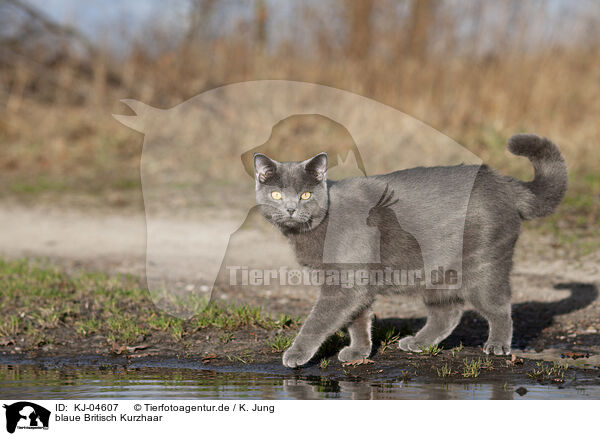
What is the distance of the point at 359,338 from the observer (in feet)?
13.9

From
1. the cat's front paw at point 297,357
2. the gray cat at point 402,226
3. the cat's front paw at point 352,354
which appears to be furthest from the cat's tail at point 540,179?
the cat's front paw at point 297,357

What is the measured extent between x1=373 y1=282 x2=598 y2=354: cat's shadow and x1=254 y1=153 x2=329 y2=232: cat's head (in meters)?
1.04

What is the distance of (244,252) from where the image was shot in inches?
304

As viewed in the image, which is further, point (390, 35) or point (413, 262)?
point (390, 35)

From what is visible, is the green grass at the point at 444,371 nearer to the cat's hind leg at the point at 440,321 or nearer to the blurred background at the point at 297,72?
the cat's hind leg at the point at 440,321

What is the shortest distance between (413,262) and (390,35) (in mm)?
10640

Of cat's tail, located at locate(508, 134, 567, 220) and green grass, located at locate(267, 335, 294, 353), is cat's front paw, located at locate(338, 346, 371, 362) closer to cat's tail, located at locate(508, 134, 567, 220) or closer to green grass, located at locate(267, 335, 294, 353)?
green grass, located at locate(267, 335, 294, 353)

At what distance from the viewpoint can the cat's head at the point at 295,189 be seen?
4000mm

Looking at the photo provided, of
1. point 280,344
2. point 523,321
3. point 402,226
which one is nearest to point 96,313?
point 280,344

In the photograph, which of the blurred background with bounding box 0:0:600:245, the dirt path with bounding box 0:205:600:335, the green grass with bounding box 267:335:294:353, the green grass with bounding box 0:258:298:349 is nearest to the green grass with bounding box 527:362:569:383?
the dirt path with bounding box 0:205:600:335

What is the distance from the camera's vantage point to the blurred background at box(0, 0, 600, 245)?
11648 millimetres

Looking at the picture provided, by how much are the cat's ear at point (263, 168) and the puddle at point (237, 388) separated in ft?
3.79
